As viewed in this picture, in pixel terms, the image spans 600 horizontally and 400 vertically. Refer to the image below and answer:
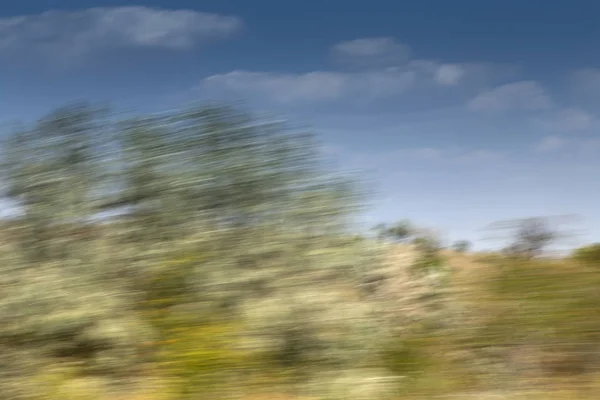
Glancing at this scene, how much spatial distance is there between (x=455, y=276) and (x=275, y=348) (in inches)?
142

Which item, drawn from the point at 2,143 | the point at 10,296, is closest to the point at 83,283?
the point at 10,296

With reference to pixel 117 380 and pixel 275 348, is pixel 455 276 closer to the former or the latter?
pixel 275 348

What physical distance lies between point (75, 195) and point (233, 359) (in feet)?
12.9

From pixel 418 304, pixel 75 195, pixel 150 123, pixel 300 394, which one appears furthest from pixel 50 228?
pixel 418 304

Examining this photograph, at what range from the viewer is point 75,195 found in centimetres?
1332

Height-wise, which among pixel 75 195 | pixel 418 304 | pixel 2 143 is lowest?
pixel 418 304

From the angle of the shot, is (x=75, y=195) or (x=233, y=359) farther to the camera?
(x=75, y=195)

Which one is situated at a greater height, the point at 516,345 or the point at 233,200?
the point at 233,200

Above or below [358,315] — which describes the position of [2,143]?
above

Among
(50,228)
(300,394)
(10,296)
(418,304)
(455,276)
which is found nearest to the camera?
(300,394)

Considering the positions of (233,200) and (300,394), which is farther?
(233,200)

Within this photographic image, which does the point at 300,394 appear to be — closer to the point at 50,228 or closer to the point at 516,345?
the point at 516,345

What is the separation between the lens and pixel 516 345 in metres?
11.2

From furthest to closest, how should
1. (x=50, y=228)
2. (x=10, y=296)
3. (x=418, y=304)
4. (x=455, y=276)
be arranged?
1. (x=418, y=304)
2. (x=455, y=276)
3. (x=50, y=228)
4. (x=10, y=296)
